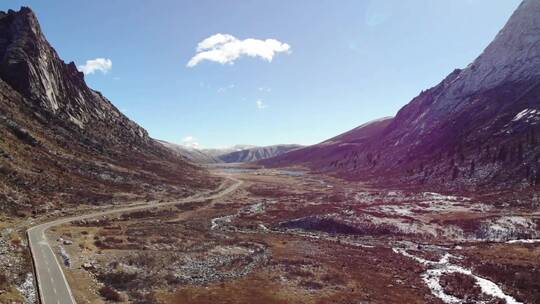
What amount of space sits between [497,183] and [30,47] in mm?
170758

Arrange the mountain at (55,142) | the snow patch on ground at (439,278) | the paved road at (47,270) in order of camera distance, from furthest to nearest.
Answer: the mountain at (55,142)
the snow patch on ground at (439,278)
the paved road at (47,270)

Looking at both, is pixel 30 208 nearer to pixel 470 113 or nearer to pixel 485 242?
pixel 485 242

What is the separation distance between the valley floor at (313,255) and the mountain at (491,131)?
82.2ft

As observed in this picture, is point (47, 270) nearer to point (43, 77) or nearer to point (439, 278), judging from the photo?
point (439, 278)

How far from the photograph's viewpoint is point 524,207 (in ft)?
269

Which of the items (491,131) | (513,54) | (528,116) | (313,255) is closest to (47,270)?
(313,255)

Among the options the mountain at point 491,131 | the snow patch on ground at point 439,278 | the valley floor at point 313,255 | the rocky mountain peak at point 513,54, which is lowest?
the snow patch on ground at point 439,278

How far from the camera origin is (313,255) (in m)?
60.4

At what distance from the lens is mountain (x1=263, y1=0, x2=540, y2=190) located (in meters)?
114

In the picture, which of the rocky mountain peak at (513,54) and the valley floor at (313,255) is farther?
the rocky mountain peak at (513,54)

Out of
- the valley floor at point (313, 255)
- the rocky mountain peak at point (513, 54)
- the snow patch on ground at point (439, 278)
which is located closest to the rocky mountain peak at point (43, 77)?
the valley floor at point (313, 255)

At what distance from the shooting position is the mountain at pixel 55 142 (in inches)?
3595

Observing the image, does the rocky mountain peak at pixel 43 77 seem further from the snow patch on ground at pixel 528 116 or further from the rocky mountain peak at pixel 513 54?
the rocky mountain peak at pixel 513 54

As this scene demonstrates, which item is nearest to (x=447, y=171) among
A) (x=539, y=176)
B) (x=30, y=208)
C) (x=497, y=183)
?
(x=497, y=183)
